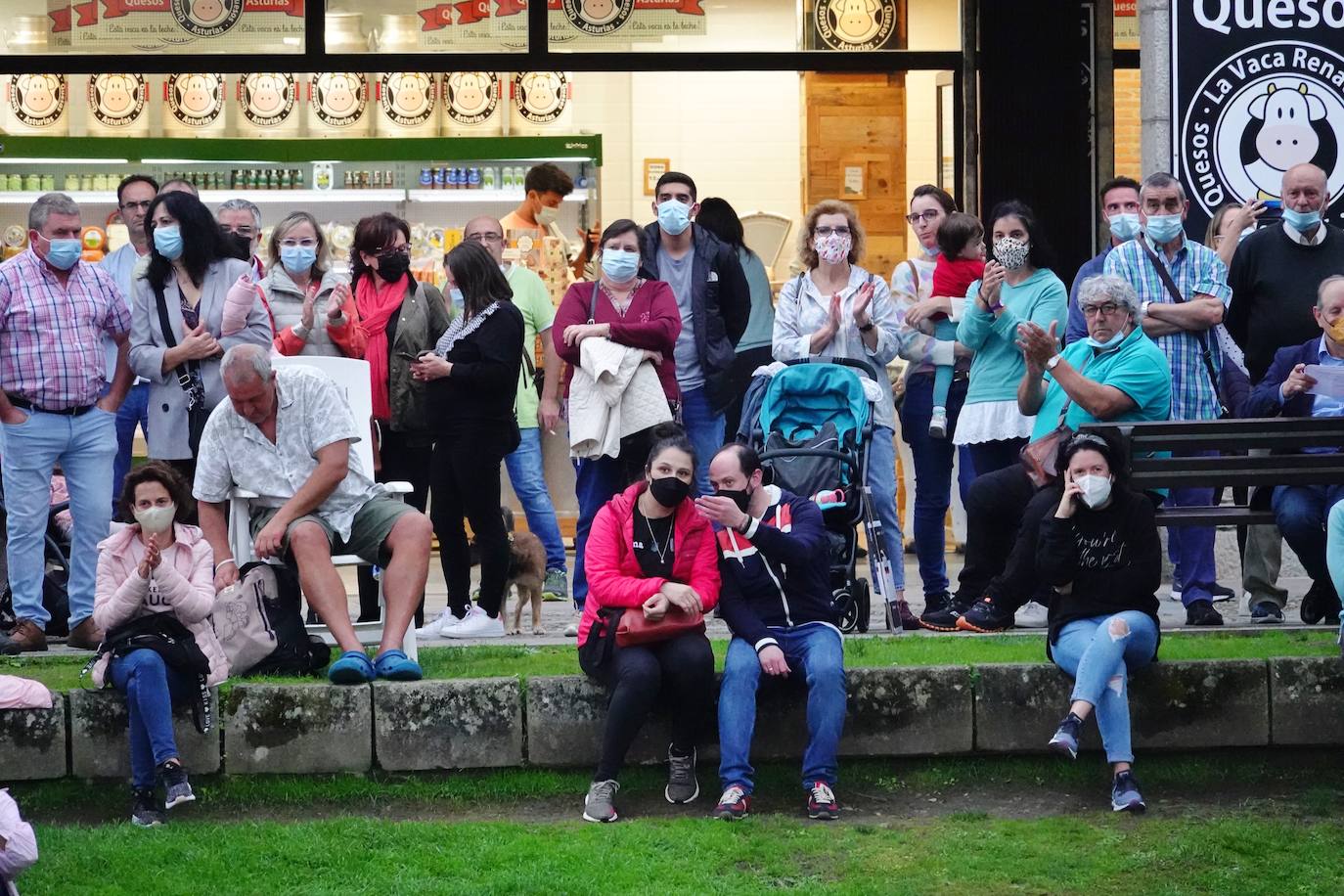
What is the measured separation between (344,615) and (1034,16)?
677 cm

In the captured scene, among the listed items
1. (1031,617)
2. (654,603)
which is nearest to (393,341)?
(654,603)

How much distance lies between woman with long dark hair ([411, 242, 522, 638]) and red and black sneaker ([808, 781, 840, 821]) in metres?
2.32

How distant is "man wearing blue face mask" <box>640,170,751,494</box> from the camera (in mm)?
9125

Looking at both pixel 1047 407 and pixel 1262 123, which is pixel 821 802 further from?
pixel 1262 123

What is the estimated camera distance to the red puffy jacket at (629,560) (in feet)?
22.8

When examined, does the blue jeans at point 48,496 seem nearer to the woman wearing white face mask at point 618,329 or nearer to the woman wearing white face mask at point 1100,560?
the woman wearing white face mask at point 618,329

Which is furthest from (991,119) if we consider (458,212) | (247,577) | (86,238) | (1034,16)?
(247,577)

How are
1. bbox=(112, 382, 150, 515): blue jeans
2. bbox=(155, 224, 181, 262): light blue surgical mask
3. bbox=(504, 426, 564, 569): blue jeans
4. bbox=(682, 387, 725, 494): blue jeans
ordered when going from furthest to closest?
bbox=(504, 426, 564, 569): blue jeans
bbox=(682, 387, 725, 494): blue jeans
bbox=(112, 382, 150, 515): blue jeans
bbox=(155, 224, 181, 262): light blue surgical mask

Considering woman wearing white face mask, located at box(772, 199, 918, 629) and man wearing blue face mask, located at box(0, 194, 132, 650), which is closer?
man wearing blue face mask, located at box(0, 194, 132, 650)

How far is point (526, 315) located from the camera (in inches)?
406

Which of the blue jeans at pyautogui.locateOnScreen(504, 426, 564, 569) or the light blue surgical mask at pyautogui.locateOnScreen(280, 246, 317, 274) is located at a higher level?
the light blue surgical mask at pyautogui.locateOnScreen(280, 246, 317, 274)

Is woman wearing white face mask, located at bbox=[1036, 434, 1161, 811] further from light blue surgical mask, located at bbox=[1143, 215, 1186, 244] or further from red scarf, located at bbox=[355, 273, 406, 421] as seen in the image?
red scarf, located at bbox=[355, 273, 406, 421]

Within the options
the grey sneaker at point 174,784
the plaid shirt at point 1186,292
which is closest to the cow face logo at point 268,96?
the plaid shirt at point 1186,292

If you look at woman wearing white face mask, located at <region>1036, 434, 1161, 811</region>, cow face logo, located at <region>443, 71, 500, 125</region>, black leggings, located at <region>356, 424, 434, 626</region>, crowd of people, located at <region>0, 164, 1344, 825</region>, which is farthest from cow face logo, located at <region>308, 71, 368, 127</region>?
woman wearing white face mask, located at <region>1036, 434, 1161, 811</region>
